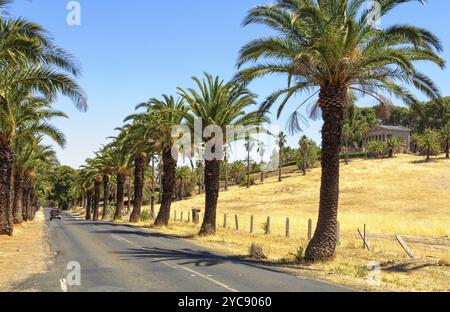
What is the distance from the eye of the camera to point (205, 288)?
34.9 feet

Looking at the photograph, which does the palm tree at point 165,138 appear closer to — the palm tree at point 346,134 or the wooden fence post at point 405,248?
the wooden fence post at point 405,248

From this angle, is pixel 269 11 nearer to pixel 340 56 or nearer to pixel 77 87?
pixel 340 56

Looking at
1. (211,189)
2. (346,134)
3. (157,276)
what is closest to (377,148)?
(346,134)

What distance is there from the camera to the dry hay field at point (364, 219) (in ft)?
52.1

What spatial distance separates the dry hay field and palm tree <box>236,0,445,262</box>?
10.7ft

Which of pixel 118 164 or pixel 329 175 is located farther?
pixel 118 164

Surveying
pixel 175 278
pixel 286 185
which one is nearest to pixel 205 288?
pixel 175 278

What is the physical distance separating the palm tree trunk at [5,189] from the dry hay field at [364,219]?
10.1m

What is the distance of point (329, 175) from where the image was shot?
58.5ft

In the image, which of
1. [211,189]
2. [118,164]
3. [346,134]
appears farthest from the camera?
[346,134]

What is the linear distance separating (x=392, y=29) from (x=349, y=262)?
844 centimetres

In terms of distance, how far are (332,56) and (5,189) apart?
18.1 m

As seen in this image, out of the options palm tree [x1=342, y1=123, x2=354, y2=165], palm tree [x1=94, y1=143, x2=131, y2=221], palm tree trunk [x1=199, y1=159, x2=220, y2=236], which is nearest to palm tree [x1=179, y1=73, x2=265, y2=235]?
palm tree trunk [x1=199, y1=159, x2=220, y2=236]

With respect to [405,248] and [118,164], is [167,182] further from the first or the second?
[405,248]
